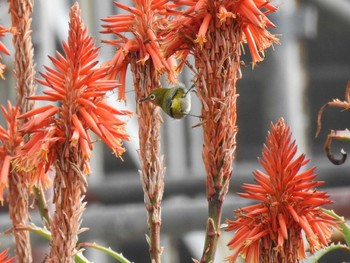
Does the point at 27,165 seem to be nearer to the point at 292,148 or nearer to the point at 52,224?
the point at 52,224

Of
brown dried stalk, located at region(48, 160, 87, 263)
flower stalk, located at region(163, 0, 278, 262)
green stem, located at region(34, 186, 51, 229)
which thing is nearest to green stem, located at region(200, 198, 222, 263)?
flower stalk, located at region(163, 0, 278, 262)

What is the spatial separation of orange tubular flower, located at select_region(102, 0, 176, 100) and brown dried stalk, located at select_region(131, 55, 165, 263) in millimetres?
12

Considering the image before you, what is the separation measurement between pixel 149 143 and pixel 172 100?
4cm

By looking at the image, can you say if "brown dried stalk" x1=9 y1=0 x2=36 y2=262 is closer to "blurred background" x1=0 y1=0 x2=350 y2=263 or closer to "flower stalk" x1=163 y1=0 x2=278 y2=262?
"blurred background" x1=0 y1=0 x2=350 y2=263

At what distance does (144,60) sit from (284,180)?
178 mm

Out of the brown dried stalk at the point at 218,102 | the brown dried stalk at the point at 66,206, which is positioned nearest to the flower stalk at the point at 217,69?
the brown dried stalk at the point at 218,102

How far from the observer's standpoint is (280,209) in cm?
78

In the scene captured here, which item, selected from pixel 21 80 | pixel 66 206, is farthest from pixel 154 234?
pixel 21 80

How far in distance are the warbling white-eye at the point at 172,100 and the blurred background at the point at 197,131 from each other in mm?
31

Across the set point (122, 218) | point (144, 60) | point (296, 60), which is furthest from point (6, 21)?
point (144, 60)

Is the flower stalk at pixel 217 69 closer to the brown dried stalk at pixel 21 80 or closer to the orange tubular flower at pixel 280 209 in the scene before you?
the orange tubular flower at pixel 280 209

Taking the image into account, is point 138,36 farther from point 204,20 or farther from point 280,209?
point 280,209

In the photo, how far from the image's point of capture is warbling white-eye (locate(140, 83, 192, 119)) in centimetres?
90

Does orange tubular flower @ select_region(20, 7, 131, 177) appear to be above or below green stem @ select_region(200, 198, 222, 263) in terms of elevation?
above
